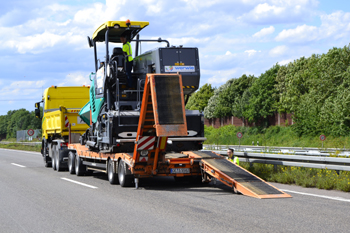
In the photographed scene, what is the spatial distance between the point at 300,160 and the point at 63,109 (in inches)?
444

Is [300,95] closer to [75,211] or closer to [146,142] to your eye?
[146,142]

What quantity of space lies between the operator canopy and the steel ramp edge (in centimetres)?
464

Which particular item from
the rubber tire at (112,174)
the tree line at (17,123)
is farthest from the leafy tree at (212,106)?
the tree line at (17,123)

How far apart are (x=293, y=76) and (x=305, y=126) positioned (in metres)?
14.8

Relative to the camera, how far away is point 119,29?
14.8 metres

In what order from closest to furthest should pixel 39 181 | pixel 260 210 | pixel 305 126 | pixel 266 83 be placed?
pixel 260 210
pixel 39 181
pixel 305 126
pixel 266 83

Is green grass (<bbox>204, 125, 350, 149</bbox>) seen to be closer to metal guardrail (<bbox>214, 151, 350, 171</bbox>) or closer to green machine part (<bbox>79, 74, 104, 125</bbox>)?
metal guardrail (<bbox>214, 151, 350, 171</bbox>)

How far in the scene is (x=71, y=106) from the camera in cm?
2169

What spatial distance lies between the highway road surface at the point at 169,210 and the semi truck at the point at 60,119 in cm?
765

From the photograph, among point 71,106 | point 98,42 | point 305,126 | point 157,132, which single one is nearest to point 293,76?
point 305,126

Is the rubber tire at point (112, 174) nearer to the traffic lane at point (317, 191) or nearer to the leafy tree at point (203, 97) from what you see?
the traffic lane at point (317, 191)

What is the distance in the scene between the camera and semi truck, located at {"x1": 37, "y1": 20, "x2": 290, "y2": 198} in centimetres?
1131

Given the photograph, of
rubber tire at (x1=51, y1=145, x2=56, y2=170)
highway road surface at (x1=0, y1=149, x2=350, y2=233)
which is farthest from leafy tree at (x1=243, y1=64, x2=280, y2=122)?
highway road surface at (x1=0, y1=149, x2=350, y2=233)

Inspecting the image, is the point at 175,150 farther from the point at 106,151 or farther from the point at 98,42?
the point at 98,42
